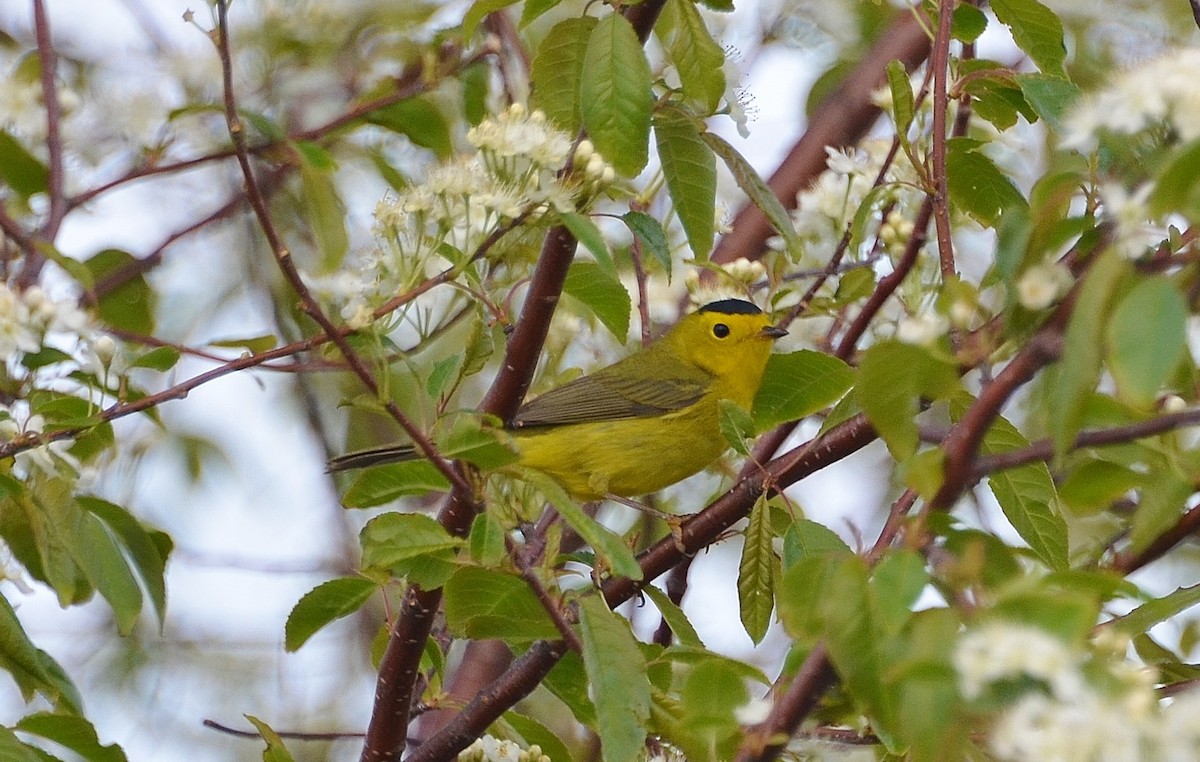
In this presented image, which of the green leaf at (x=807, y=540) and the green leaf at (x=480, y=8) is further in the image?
the green leaf at (x=480, y=8)

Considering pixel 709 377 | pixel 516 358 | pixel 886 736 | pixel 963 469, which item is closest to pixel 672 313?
pixel 709 377

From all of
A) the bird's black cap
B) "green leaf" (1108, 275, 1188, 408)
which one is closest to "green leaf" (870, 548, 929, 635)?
"green leaf" (1108, 275, 1188, 408)

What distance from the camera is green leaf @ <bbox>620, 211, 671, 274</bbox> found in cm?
233

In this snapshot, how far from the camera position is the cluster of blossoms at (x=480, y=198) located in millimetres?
2127

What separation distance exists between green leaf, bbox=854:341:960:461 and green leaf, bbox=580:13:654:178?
933 mm

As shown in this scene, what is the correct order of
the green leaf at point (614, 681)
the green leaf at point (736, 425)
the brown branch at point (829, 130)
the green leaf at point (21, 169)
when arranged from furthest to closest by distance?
1. the brown branch at point (829, 130)
2. the green leaf at point (21, 169)
3. the green leaf at point (736, 425)
4. the green leaf at point (614, 681)

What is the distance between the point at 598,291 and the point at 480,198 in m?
0.41

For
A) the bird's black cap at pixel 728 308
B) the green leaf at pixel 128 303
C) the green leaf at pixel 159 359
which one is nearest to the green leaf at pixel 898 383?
the green leaf at pixel 159 359

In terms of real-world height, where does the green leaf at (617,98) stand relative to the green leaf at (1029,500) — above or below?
above

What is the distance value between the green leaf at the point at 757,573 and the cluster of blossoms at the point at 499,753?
1.29ft

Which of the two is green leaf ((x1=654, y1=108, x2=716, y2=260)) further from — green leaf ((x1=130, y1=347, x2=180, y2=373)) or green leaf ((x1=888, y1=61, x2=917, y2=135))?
green leaf ((x1=130, y1=347, x2=180, y2=373))

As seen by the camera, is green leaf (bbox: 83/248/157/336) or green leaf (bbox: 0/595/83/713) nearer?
green leaf (bbox: 0/595/83/713)

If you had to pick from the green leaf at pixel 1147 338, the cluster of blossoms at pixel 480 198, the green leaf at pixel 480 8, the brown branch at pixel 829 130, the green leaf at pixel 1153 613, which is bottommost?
the green leaf at pixel 1147 338

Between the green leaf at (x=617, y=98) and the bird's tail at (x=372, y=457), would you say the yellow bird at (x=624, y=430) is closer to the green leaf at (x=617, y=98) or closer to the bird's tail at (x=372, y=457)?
the bird's tail at (x=372, y=457)
